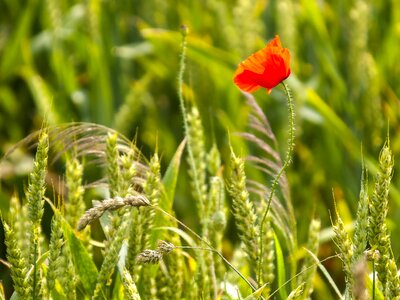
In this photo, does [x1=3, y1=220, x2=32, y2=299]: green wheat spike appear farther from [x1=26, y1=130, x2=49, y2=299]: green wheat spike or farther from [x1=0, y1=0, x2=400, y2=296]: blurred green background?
[x1=0, y1=0, x2=400, y2=296]: blurred green background

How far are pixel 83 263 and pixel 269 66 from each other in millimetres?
425

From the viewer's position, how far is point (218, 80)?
9.52 ft

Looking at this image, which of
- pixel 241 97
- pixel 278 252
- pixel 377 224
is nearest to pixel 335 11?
pixel 241 97

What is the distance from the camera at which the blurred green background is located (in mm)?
2697

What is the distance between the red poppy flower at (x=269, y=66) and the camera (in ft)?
4.01

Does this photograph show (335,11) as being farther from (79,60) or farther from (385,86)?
(79,60)

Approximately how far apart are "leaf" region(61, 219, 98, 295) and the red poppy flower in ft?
1.20

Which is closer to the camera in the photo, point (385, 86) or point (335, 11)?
point (385, 86)

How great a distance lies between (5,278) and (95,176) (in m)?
0.44

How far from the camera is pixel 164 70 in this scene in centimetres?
329

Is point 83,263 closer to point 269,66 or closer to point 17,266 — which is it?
point 17,266

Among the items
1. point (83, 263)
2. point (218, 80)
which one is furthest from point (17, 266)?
point (218, 80)

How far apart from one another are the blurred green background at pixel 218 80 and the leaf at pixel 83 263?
104cm

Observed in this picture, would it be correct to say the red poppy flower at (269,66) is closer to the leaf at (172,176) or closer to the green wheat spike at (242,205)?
the green wheat spike at (242,205)
